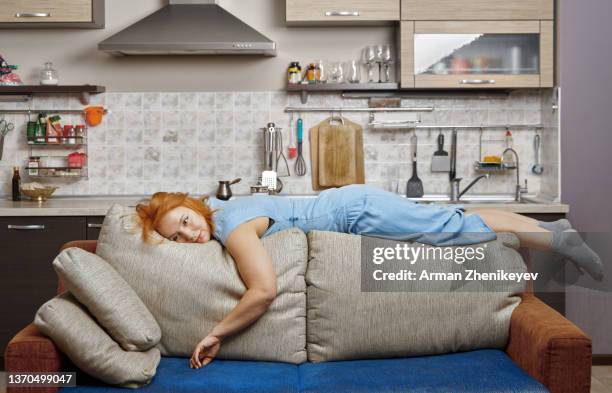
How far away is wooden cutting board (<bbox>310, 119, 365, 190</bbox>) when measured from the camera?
447 centimetres

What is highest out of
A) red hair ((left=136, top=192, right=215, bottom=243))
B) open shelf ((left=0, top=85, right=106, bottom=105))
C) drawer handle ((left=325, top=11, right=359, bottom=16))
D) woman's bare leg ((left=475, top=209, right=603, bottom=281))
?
drawer handle ((left=325, top=11, right=359, bottom=16))

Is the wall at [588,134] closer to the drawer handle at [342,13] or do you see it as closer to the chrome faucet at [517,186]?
the chrome faucet at [517,186]

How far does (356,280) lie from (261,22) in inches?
92.6

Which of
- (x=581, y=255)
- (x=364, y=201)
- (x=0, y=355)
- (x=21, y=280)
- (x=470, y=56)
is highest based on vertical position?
(x=470, y=56)

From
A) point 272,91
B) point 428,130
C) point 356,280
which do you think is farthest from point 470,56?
point 356,280

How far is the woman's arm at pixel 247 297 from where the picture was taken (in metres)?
2.47

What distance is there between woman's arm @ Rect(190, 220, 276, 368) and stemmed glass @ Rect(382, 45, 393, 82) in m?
2.16

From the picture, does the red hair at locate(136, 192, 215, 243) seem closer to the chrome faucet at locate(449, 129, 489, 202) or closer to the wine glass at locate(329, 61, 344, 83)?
the wine glass at locate(329, 61, 344, 83)

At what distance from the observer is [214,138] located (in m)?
4.54

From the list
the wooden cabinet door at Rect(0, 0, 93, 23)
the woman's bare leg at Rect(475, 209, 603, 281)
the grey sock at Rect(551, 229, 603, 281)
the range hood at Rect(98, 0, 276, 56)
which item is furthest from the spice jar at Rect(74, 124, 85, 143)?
the grey sock at Rect(551, 229, 603, 281)

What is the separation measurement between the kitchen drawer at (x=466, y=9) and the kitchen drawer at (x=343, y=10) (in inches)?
3.6

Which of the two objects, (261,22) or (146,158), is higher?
(261,22)

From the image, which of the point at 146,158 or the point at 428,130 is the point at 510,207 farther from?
the point at 146,158

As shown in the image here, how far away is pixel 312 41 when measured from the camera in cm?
449
